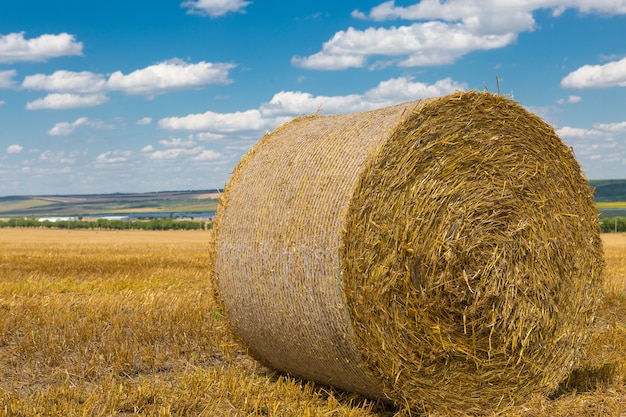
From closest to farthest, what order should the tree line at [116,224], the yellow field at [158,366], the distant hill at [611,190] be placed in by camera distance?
the yellow field at [158,366] < the tree line at [116,224] < the distant hill at [611,190]

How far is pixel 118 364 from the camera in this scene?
23.4ft

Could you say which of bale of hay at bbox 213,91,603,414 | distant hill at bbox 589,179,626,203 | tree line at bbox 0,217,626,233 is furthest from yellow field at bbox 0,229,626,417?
distant hill at bbox 589,179,626,203

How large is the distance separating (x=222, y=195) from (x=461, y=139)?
7.92 ft

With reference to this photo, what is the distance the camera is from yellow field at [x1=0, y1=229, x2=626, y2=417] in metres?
5.79

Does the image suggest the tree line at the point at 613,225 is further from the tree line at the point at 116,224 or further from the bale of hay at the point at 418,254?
the bale of hay at the point at 418,254

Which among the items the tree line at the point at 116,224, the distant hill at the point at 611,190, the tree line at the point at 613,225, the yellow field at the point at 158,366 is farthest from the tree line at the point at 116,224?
the distant hill at the point at 611,190

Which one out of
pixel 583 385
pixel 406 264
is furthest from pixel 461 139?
Result: pixel 583 385

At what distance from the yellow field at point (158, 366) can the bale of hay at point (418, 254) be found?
0.31 meters

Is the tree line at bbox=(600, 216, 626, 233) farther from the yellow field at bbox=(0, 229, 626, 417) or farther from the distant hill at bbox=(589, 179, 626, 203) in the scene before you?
the distant hill at bbox=(589, 179, 626, 203)

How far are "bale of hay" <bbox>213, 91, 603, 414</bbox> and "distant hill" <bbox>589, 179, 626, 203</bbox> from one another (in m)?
106

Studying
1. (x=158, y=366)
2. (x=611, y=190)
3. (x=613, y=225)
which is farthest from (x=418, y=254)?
(x=611, y=190)

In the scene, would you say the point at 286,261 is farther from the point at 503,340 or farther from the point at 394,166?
the point at 503,340

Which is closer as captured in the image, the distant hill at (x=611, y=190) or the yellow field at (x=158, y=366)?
the yellow field at (x=158, y=366)

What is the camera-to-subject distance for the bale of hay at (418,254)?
548 centimetres
